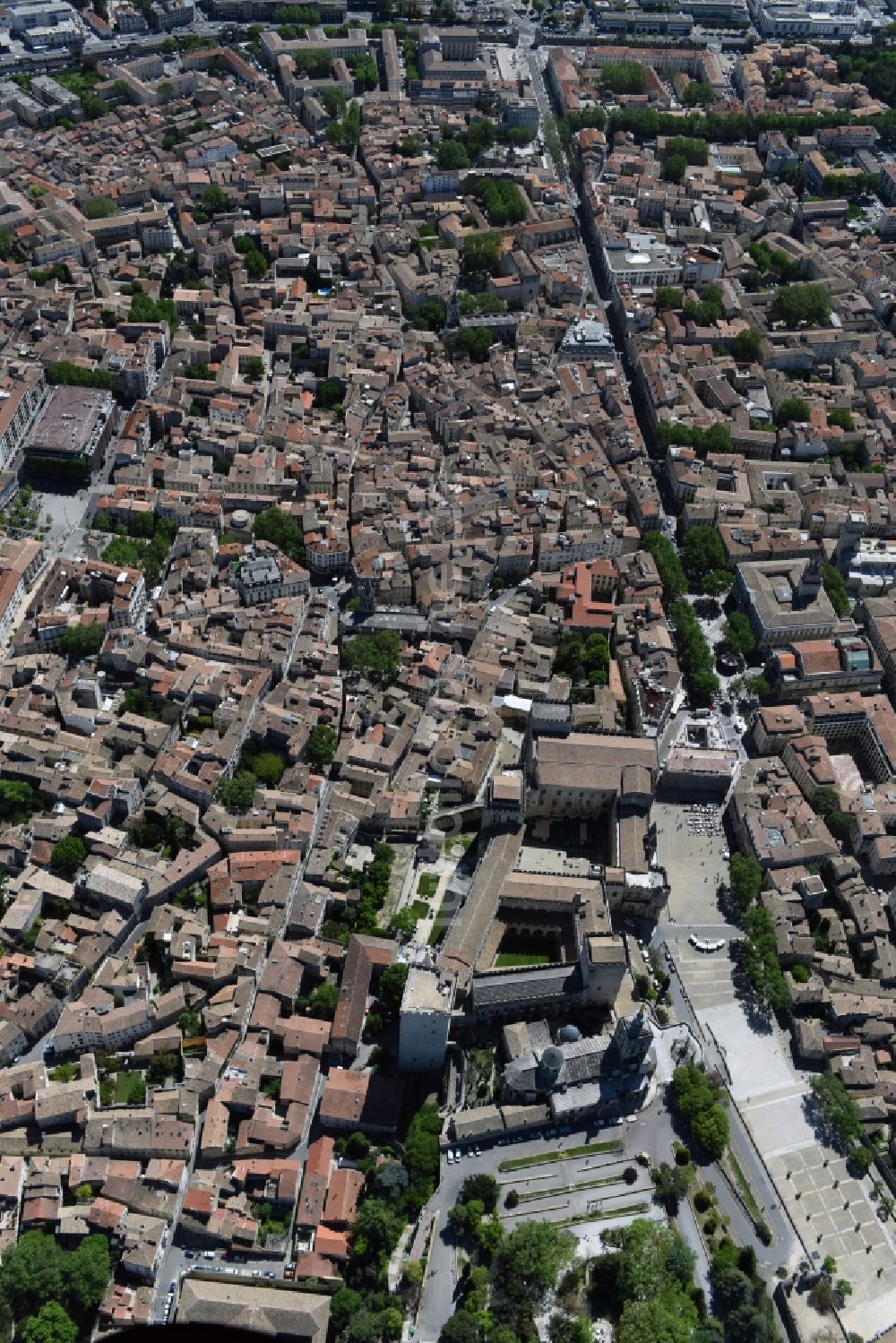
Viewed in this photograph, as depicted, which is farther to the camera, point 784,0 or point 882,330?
point 784,0

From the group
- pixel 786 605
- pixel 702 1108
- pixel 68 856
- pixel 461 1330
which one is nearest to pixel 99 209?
pixel 68 856

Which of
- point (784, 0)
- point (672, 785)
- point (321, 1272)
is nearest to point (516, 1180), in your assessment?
point (321, 1272)

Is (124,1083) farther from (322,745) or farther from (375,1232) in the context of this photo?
(322,745)

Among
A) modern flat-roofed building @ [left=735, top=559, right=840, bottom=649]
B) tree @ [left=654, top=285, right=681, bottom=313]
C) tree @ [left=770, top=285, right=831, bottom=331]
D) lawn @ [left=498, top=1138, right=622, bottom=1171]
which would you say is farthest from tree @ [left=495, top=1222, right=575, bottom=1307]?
tree @ [left=770, top=285, right=831, bottom=331]

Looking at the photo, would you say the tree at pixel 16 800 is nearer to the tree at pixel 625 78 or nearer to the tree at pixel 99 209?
the tree at pixel 99 209

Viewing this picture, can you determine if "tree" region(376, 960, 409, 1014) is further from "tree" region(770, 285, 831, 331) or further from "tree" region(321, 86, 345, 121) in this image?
"tree" region(321, 86, 345, 121)

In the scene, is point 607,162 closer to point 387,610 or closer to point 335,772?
point 387,610

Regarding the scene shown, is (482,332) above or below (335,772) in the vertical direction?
above
